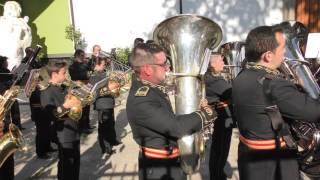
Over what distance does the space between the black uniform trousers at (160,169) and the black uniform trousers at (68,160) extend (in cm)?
167

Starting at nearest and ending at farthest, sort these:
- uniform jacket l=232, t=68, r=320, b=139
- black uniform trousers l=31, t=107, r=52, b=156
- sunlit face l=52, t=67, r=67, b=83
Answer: uniform jacket l=232, t=68, r=320, b=139 → sunlit face l=52, t=67, r=67, b=83 → black uniform trousers l=31, t=107, r=52, b=156

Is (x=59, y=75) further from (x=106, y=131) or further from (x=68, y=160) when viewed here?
(x=106, y=131)

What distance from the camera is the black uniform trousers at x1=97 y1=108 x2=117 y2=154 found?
23.2ft

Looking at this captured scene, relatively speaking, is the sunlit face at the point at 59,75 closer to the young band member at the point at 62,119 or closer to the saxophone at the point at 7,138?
the young band member at the point at 62,119

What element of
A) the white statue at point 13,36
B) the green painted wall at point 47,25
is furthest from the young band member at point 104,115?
the green painted wall at point 47,25

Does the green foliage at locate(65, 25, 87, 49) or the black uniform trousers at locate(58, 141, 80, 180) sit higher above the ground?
the green foliage at locate(65, 25, 87, 49)

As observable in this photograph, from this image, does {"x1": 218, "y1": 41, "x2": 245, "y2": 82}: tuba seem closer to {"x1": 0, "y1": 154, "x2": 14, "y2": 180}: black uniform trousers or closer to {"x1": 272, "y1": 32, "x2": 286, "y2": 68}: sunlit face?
{"x1": 272, "y1": 32, "x2": 286, "y2": 68}: sunlit face

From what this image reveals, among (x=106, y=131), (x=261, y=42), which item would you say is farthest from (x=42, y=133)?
(x=261, y=42)

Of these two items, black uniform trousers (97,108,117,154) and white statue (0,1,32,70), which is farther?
white statue (0,1,32,70)

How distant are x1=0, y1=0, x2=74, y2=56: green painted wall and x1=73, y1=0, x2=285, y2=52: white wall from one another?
1.08m

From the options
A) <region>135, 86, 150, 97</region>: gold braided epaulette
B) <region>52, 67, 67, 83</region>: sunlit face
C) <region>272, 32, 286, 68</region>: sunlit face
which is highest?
<region>272, 32, 286, 68</region>: sunlit face

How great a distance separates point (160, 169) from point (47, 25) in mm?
13330

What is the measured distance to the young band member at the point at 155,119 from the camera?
329cm

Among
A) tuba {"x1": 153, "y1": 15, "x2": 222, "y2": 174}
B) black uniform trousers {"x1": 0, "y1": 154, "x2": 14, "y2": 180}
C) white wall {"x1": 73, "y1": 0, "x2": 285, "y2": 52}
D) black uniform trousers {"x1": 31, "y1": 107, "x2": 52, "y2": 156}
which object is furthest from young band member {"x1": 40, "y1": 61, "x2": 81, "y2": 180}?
white wall {"x1": 73, "y1": 0, "x2": 285, "y2": 52}
